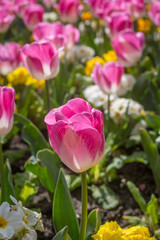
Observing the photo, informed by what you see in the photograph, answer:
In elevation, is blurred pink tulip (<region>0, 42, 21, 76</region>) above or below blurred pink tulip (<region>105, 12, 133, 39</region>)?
above

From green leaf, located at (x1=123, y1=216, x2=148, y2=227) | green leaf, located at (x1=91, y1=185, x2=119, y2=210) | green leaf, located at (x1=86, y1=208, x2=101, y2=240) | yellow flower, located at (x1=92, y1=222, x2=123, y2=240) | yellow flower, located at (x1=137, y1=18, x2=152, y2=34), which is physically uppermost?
yellow flower, located at (x1=92, y1=222, x2=123, y2=240)

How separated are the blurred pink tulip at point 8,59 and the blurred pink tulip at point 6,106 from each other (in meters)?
1.05

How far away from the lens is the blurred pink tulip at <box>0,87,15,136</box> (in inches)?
Answer: 52.1

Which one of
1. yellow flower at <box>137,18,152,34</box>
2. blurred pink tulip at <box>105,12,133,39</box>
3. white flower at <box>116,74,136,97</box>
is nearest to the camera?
white flower at <box>116,74,136,97</box>

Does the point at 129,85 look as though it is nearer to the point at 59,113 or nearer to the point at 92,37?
the point at 92,37

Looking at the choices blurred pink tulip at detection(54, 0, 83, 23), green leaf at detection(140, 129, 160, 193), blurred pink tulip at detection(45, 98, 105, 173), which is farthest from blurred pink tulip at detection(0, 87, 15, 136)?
blurred pink tulip at detection(54, 0, 83, 23)

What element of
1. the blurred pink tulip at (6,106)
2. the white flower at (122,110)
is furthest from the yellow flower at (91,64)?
the blurred pink tulip at (6,106)

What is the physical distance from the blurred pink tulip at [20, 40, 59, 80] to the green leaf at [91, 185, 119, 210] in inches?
27.3

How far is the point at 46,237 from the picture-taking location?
6.01 feet

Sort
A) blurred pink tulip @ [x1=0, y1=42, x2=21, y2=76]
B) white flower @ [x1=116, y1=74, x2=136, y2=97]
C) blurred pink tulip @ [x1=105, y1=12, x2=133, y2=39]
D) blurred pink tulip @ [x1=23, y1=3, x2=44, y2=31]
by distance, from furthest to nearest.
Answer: blurred pink tulip @ [x1=23, y1=3, x2=44, y2=31]
blurred pink tulip @ [x1=105, y1=12, x2=133, y2=39]
white flower @ [x1=116, y1=74, x2=136, y2=97]
blurred pink tulip @ [x1=0, y1=42, x2=21, y2=76]

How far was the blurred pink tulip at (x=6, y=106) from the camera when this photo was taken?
4.34ft

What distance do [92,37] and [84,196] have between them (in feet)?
9.79

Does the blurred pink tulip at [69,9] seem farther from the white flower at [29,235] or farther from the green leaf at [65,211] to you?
the white flower at [29,235]

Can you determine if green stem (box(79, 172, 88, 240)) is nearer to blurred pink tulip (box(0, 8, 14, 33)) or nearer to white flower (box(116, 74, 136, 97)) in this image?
white flower (box(116, 74, 136, 97))
